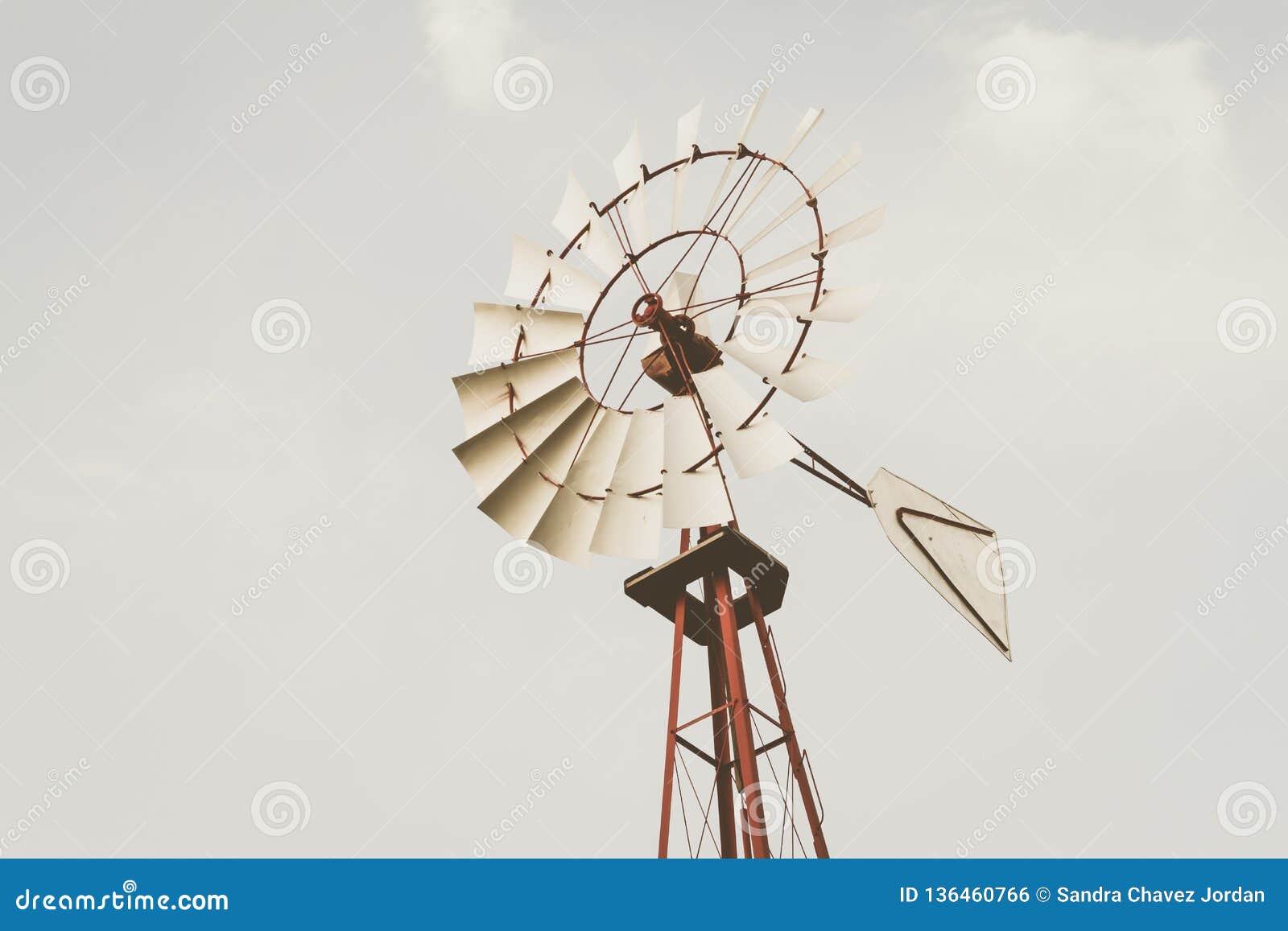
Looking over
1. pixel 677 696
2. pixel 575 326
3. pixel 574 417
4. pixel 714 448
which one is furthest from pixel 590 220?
pixel 677 696

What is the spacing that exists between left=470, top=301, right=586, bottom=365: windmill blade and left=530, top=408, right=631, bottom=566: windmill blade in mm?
683

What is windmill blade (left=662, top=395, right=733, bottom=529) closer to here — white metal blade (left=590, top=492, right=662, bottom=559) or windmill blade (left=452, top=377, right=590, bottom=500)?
white metal blade (left=590, top=492, right=662, bottom=559)

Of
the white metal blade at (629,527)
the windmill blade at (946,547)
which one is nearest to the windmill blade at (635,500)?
the white metal blade at (629,527)

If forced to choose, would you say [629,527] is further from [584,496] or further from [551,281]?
[551,281]

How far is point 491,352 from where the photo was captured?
365 inches

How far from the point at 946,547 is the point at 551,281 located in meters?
3.60

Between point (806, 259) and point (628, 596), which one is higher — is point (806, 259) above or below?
above

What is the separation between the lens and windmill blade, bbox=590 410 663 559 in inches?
330

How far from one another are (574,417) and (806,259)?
2.05 meters

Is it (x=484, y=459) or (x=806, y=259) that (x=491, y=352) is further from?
(x=806, y=259)

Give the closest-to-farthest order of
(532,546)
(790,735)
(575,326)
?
(790,735)
(532,546)
(575,326)

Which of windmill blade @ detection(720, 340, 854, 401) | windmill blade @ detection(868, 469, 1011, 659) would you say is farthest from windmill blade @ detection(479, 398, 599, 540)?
windmill blade @ detection(868, 469, 1011, 659)

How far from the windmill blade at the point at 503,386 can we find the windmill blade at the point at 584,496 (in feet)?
1.47

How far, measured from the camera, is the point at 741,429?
837 centimetres
